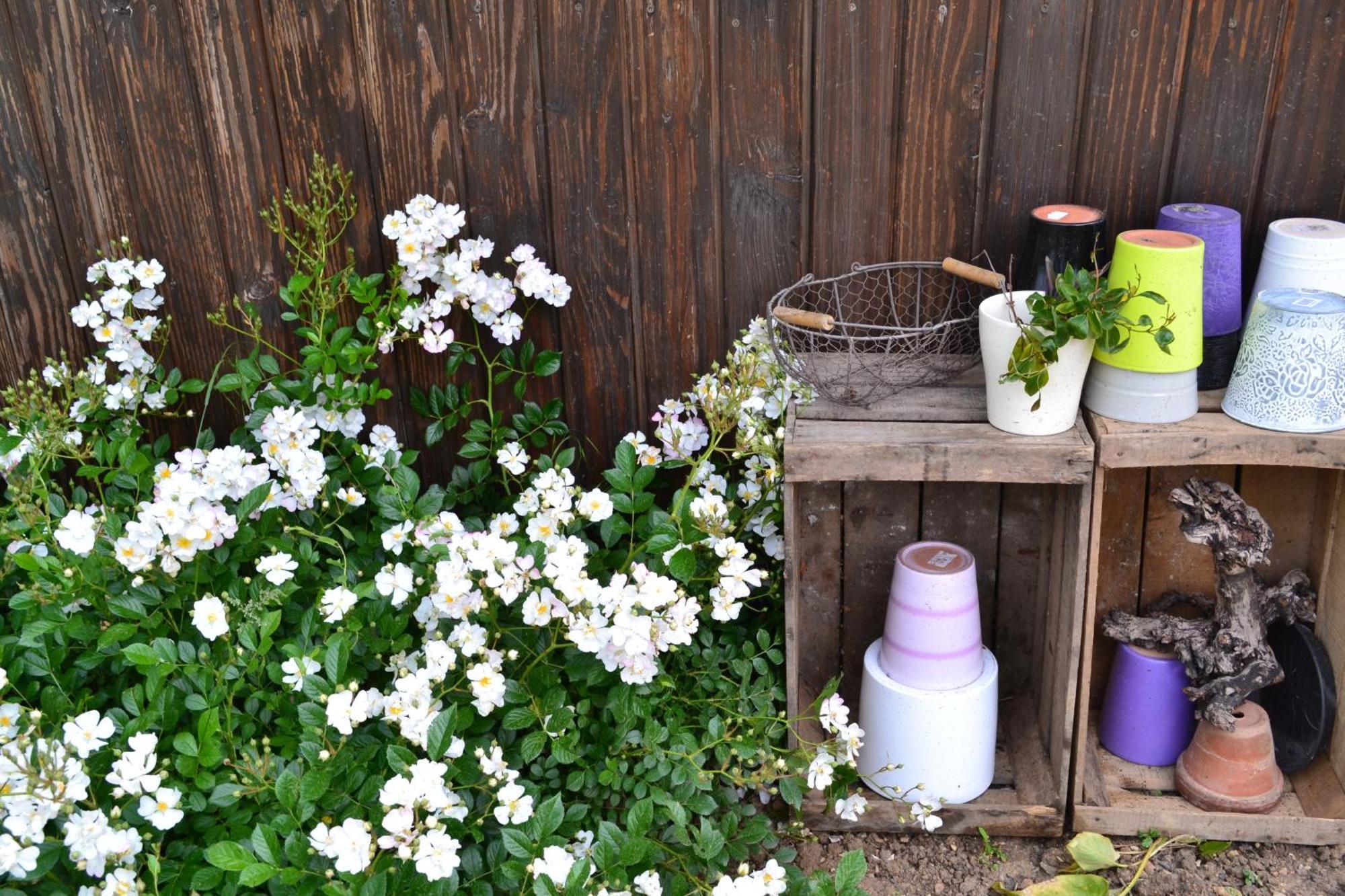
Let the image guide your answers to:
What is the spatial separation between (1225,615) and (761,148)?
3.62ft

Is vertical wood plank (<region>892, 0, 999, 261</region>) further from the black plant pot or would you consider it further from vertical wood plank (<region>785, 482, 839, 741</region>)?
vertical wood plank (<region>785, 482, 839, 741</region>)

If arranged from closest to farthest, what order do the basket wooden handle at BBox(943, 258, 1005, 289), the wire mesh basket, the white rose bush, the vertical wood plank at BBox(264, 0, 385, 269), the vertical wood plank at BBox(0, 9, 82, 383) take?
the white rose bush
the basket wooden handle at BBox(943, 258, 1005, 289)
the wire mesh basket
the vertical wood plank at BBox(264, 0, 385, 269)
the vertical wood plank at BBox(0, 9, 82, 383)

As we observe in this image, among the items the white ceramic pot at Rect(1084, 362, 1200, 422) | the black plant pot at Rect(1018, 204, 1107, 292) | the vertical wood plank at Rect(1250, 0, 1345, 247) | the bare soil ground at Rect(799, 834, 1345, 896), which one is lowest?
the bare soil ground at Rect(799, 834, 1345, 896)

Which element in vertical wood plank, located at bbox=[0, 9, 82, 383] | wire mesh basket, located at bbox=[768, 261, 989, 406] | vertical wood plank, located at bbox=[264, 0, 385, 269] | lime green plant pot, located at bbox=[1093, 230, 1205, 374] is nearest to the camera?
lime green plant pot, located at bbox=[1093, 230, 1205, 374]

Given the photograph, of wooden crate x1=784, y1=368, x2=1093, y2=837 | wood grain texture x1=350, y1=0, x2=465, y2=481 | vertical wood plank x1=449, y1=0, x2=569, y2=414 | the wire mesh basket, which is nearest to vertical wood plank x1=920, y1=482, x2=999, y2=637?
wooden crate x1=784, y1=368, x2=1093, y2=837

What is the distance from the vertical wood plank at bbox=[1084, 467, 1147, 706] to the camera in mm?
2174

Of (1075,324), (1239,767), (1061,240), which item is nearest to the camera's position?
(1075,324)

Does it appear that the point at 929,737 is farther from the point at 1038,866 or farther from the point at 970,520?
the point at 970,520

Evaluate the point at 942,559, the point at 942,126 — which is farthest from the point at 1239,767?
the point at 942,126

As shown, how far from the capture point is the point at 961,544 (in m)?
2.30

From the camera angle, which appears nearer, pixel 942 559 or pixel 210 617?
pixel 210 617

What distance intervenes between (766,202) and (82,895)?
1465 millimetres

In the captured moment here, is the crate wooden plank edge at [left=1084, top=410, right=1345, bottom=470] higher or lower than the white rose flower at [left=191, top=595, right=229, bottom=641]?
higher

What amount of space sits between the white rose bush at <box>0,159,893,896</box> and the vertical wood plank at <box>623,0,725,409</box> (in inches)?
3.5
